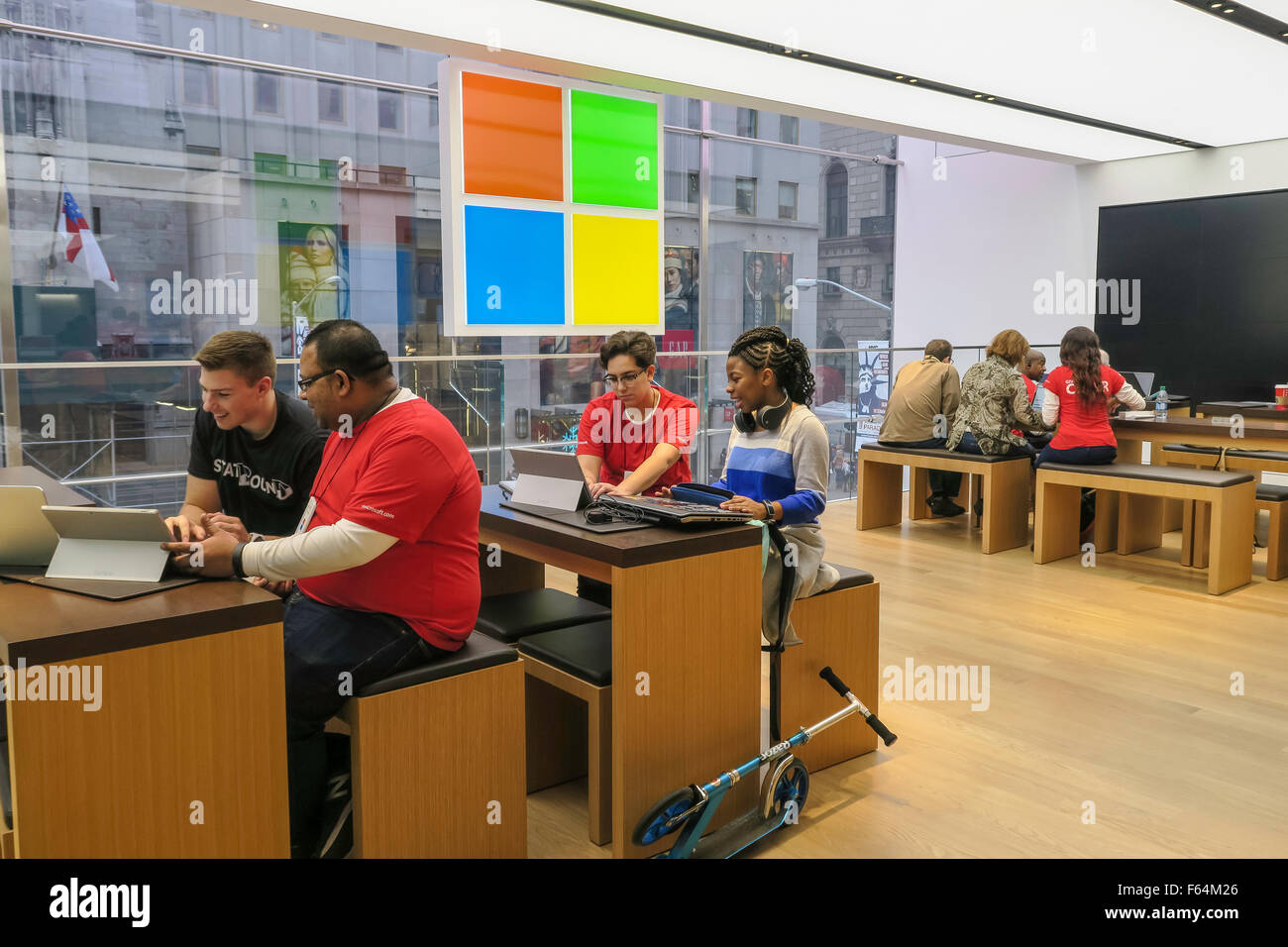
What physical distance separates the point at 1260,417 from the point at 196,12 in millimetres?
7018

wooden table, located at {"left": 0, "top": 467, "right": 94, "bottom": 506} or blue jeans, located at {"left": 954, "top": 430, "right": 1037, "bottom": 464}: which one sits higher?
wooden table, located at {"left": 0, "top": 467, "right": 94, "bottom": 506}

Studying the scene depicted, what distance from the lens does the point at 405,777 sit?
199 centimetres

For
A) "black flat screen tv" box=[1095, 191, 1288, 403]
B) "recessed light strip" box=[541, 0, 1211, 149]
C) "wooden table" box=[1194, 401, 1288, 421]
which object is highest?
"recessed light strip" box=[541, 0, 1211, 149]

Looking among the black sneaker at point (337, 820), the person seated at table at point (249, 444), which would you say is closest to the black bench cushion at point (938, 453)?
the person seated at table at point (249, 444)

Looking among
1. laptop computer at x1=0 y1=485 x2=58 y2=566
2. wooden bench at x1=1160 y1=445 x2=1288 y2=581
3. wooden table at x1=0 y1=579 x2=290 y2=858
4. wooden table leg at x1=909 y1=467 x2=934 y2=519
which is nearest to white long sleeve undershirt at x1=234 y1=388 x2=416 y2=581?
wooden table at x1=0 y1=579 x2=290 y2=858

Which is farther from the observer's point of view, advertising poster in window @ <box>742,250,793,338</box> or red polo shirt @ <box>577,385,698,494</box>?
advertising poster in window @ <box>742,250,793,338</box>

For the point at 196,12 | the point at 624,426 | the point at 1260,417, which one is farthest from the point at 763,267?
the point at 624,426

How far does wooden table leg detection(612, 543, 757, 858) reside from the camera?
7.43ft

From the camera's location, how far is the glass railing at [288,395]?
15.1 ft

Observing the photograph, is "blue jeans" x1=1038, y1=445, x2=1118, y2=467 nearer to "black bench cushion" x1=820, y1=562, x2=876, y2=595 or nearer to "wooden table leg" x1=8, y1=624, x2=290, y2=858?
"black bench cushion" x1=820, y1=562, x2=876, y2=595

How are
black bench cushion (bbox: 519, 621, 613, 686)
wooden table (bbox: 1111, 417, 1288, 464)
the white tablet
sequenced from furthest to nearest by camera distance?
wooden table (bbox: 1111, 417, 1288, 464) < black bench cushion (bbox: 519, 621, 613, 686) < the white tablet

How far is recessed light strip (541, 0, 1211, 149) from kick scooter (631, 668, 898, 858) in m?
3.49

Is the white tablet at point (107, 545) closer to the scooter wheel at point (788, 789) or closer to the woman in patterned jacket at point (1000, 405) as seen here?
the scooter wheel at point (788, 789)

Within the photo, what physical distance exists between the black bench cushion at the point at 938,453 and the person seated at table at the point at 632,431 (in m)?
3.01
